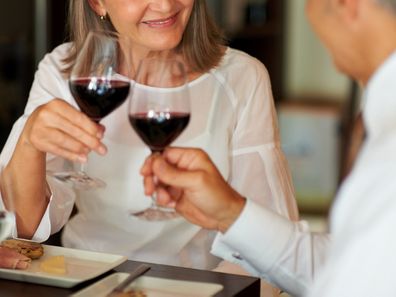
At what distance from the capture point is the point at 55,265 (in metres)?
1.70

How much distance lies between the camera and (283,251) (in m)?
1.64

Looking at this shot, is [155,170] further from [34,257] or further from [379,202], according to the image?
[379,202]

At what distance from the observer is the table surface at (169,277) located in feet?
5.30

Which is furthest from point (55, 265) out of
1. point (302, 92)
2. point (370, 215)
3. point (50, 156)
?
point (302, 92)

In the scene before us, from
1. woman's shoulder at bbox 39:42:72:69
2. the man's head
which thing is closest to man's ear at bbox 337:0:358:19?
the man's head

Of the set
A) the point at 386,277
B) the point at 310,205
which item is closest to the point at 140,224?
the point at 386,277

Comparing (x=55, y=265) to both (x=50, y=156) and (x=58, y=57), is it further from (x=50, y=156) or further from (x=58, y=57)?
(x=58, y=57)

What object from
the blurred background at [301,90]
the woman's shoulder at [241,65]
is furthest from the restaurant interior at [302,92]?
the woman's shoulder at [241,65]

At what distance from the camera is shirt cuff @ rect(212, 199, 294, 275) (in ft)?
5.25

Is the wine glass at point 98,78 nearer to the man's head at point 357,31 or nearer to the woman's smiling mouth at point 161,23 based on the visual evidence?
the woman's smiling mouth at point 161,23

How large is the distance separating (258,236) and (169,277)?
202 mm

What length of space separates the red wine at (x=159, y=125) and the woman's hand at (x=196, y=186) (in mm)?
55

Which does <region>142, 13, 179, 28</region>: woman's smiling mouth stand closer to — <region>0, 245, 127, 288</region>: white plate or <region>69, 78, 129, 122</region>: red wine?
<region>69, 78, 129, 122</region>: red wine

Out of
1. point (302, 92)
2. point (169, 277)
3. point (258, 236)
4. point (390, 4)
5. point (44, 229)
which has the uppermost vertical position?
point (390, 4)
